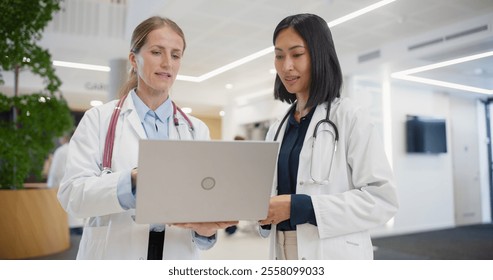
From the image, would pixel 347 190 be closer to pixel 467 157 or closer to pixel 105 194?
pixel 105 194

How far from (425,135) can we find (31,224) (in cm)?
302

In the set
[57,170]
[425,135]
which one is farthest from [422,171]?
[57,170]

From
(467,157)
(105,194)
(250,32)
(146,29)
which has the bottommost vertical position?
(105,194)

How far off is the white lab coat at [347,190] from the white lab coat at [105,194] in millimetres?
426

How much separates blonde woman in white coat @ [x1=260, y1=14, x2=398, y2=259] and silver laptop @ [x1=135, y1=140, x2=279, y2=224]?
0.13 m

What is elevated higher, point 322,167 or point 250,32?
point 250,32

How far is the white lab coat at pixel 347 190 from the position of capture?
3.69 feet

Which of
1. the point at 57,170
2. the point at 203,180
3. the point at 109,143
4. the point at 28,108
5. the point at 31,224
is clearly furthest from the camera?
the point at 57,170

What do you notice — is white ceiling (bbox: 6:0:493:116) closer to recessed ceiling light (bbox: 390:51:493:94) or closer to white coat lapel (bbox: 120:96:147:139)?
recessed ceiling light (bbox: 390:51:493:94)

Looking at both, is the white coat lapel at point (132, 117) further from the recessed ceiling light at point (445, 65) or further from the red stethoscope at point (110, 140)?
the recessed ceiling light at point (445, 65)

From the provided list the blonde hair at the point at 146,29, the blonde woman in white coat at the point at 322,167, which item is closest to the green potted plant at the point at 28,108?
the blonde hair at the point at 146,29

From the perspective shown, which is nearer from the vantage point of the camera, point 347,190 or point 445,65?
point 347,190

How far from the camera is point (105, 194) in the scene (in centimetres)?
103

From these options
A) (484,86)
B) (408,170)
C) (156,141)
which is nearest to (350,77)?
(408,170)
